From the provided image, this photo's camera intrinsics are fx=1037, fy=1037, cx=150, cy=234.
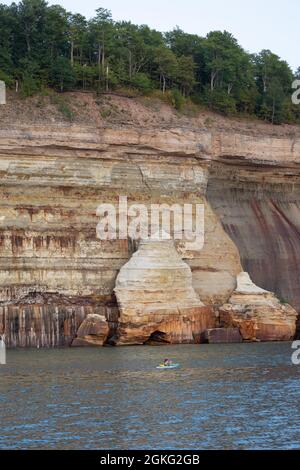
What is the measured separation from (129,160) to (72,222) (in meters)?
6.31

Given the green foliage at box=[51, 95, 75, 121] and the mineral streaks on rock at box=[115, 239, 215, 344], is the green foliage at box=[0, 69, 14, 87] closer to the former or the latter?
the green foliage at box=[51, 95, 75, 121]

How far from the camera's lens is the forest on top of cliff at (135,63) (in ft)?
241

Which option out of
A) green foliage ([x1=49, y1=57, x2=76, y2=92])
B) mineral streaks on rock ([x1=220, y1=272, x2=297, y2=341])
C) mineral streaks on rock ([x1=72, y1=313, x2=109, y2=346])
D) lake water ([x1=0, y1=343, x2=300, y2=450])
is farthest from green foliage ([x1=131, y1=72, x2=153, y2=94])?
lake water ([x1=0, y1=343, x2=300, y2=450])

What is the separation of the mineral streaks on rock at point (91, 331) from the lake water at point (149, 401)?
4671 millimetres

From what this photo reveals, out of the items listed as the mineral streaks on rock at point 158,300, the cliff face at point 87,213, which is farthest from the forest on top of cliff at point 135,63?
the mineral streaks on rock at point 158,300

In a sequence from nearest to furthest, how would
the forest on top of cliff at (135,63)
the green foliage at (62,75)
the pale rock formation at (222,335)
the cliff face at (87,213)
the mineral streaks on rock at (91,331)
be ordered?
the mineral streaks on rock at (91,331), the cliff face at (87,213), the pale rock formation at (222,335), the green foliage at (62,75), the forest on top of cliff at (135,63)

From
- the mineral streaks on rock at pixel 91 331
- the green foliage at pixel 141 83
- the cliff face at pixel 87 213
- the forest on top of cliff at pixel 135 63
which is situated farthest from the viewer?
the green foliage at pixel 141 83

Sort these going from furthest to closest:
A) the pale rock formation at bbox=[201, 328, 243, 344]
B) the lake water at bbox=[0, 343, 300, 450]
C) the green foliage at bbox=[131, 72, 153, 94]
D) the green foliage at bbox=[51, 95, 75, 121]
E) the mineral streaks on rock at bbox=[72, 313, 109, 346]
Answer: the green foliage at bbox=[131, 72, 153, 94] < the green foliage at bbox=[51, 95, 75, 121] < the pale rock formation at bbox=[201, 328, 243, 344] < the mineral streaks on rock at bbox=[72, 313, 109, 346] < the lake water at bbox=[0, 343, 300, 450]

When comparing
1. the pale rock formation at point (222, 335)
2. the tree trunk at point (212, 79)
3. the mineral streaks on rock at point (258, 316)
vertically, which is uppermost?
the tree trunk at point (212, 79)

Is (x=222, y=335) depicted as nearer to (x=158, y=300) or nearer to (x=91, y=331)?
(x=158, y=300)

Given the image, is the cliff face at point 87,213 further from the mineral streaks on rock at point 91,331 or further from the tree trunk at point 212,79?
the tree trunk at point 212,79

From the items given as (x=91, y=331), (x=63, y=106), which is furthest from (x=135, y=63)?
(x=91, y=331)

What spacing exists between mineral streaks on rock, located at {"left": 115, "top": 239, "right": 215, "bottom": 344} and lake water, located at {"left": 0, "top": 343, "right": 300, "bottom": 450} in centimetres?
523

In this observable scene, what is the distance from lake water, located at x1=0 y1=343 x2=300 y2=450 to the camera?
102 ft
